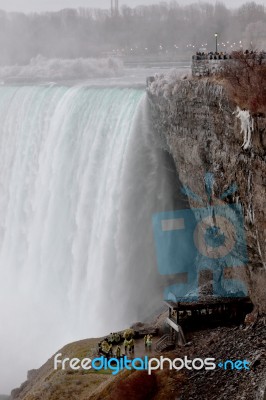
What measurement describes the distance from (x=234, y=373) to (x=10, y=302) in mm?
22527

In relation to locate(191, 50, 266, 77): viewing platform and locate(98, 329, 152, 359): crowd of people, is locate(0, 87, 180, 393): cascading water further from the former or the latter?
locate(98, 329, 152, 359): crowd of people

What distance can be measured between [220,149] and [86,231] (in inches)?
520

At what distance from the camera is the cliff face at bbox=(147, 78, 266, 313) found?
74.3 feet

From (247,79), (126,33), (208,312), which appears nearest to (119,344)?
(208,312)

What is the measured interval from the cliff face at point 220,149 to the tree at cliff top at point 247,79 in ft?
1.30

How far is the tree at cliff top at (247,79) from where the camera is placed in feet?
72.6

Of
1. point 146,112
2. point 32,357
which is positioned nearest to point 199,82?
point 146,112

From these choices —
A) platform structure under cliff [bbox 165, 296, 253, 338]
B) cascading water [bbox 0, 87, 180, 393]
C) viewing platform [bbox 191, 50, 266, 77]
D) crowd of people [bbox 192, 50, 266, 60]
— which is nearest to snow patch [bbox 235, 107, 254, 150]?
viewing platform [bbox 191, 50, 266, 77]

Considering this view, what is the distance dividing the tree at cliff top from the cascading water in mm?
9051

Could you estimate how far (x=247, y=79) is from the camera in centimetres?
2341

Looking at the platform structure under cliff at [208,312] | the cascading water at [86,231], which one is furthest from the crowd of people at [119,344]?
the cascading water at [86,231]

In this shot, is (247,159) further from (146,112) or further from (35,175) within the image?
(35,175)

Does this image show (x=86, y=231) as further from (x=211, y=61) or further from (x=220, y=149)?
(x=211, y=61)

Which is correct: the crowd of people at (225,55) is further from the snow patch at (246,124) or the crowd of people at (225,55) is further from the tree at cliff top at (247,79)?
the snow patch at (246,124)
